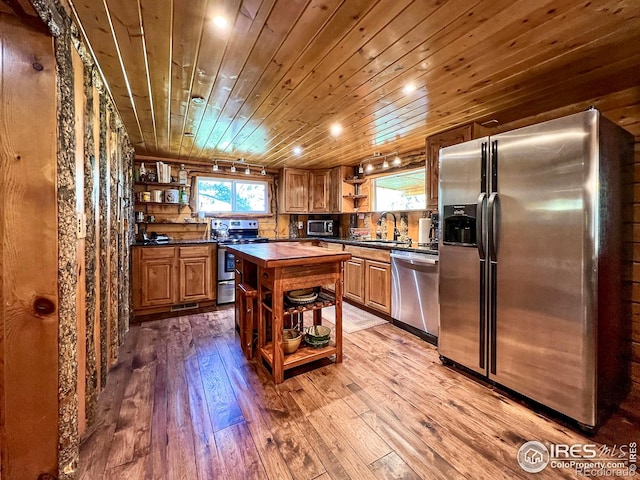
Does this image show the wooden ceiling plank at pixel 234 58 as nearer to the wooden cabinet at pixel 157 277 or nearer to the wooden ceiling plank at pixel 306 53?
the wooden ceiling plank at pixel 306 53

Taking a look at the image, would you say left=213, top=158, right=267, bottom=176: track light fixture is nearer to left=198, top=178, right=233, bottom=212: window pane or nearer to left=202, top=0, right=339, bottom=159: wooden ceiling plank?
left=198, top=178, right=233, bottom=212: window pane

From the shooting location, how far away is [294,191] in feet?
16.4

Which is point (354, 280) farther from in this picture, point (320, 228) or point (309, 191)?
point (309, 191)

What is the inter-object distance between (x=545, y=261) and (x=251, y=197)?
437 cm

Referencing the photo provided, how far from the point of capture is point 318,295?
2.54m

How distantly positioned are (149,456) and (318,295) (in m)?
1.52

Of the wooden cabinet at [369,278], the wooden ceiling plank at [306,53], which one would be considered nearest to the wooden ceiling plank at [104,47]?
the wooden ceiling plank at [306,53]

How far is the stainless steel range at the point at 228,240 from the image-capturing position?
4121mm

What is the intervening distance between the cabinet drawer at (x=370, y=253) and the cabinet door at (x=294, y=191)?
136 centimetres

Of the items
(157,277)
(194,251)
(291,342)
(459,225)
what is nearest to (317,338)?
(291,342)

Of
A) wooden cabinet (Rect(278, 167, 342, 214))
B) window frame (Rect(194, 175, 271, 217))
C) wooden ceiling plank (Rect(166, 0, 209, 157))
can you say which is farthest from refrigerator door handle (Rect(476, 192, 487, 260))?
window frame (Rect(194, 175, 271, 217))

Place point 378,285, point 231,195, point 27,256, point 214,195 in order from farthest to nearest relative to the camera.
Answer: point 231,195 < point 214,195 < point 378,285 < point 27,256

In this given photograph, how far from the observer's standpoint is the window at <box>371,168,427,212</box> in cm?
390

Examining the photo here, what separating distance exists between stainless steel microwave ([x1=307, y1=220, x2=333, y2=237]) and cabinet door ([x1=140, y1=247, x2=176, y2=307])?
2359 mm
